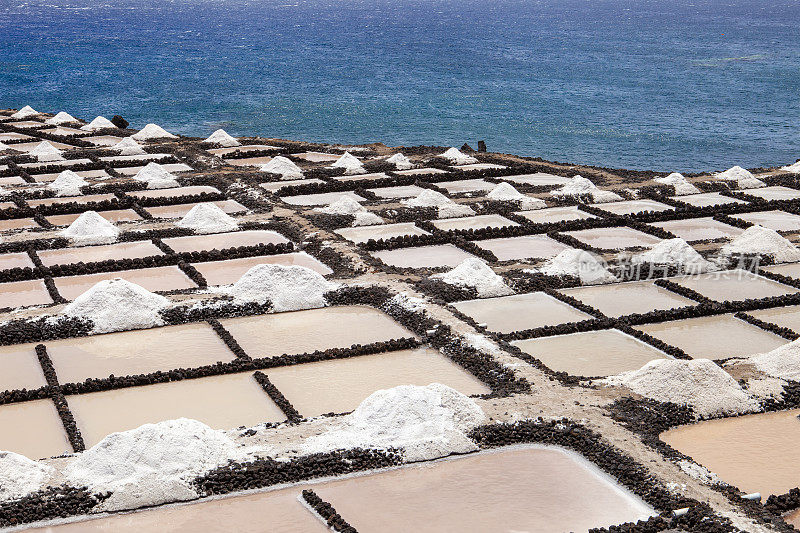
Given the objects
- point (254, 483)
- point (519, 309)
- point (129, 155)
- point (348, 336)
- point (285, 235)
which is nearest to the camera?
point (254, 483)

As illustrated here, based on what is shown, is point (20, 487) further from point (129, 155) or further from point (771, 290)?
point (129, 155)

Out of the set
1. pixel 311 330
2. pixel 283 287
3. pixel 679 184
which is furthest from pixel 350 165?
pixel 311 330

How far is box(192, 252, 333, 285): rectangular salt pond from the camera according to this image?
1011 centimetres

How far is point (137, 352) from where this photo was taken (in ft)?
26.7

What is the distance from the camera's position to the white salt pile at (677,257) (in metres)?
10.4

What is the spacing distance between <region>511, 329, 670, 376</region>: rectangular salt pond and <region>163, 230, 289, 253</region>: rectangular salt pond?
13.7 feet

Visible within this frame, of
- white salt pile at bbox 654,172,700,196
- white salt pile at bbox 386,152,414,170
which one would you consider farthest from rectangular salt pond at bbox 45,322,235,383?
white salt pile at bbox 654,172,700,196

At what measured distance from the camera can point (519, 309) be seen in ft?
30.3

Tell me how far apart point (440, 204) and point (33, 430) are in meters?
7.21

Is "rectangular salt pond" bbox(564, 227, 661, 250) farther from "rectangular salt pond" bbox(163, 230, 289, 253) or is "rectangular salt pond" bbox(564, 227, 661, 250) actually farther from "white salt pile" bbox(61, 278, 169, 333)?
"white salt pile" bbox(61, 278, 169, 333)

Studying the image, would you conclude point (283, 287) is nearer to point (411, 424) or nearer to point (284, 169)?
point (411, 424)

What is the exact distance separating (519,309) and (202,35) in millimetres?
76059

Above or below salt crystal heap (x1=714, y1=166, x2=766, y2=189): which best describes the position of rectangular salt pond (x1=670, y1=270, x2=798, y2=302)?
below

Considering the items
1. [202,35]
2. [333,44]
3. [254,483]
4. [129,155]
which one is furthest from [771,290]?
[202,35]
